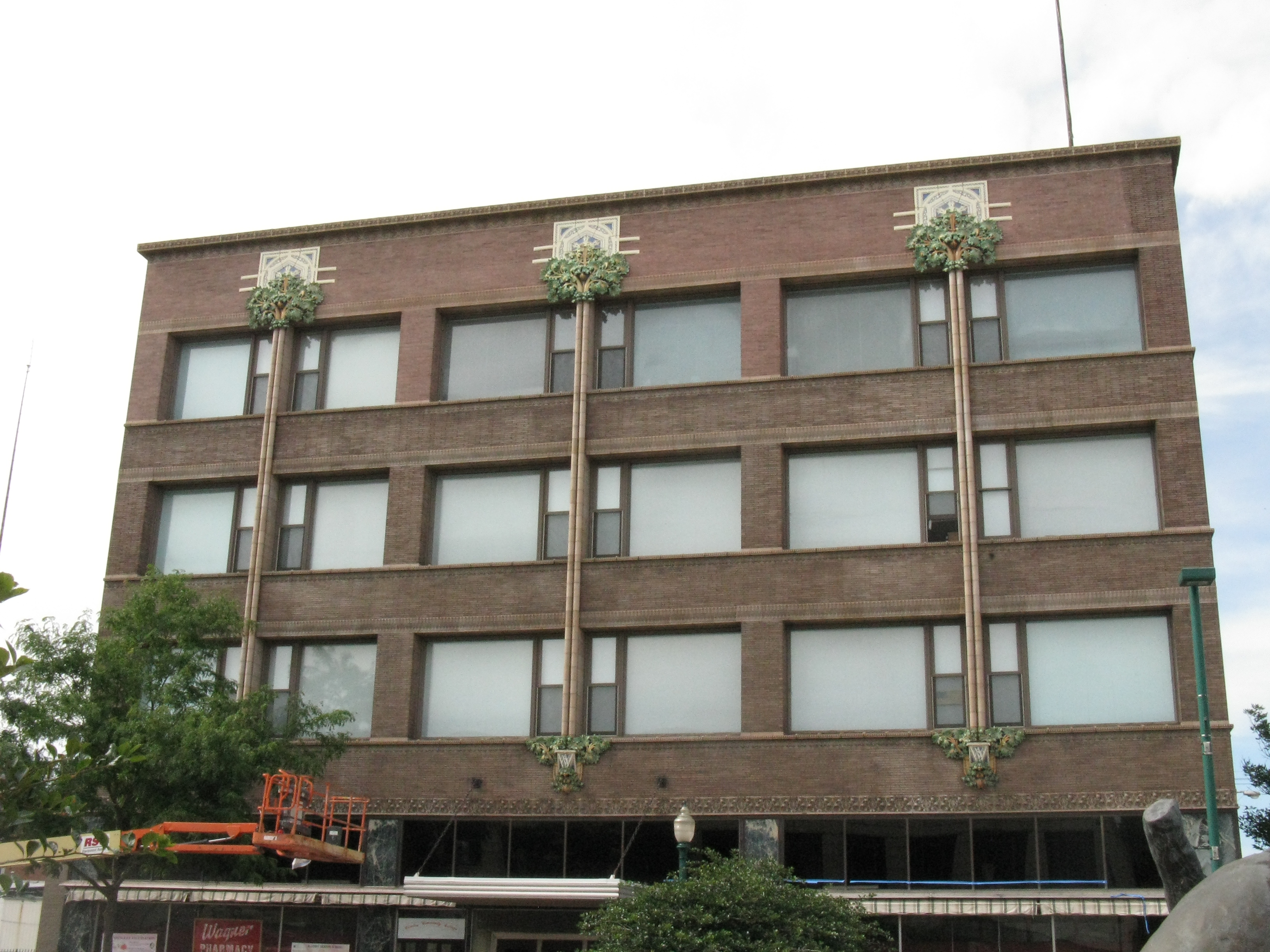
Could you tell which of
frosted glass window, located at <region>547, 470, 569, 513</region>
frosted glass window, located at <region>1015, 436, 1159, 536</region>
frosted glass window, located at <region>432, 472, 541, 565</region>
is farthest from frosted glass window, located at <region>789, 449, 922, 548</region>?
frosted glass window, located at <region>432, 472, 541, 565</region>

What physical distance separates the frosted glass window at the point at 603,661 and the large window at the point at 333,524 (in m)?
5.19

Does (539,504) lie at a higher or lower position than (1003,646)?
higher

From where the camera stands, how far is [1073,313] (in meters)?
30.0

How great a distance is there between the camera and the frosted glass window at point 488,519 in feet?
103

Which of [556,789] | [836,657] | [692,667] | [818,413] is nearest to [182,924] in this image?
[556,789]

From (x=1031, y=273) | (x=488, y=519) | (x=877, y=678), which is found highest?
(x=1031, y=273)

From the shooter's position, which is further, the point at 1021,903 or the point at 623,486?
the point at 623,486

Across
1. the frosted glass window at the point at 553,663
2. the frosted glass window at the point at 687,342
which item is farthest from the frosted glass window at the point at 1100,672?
the frosted glass window at the point at 553,663

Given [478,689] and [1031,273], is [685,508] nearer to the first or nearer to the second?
[478,689]

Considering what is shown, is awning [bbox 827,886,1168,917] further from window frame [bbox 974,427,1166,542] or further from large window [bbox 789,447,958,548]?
large window [bbox 789,447,958,548]

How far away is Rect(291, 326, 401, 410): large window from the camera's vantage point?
33250 millimetres

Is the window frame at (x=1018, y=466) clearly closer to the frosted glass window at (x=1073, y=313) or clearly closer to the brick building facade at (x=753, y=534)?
the brick building facade at (x=753, y=534)

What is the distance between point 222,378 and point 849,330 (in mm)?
14178

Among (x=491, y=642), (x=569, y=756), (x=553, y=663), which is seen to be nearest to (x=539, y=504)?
(x=491, y=642)
